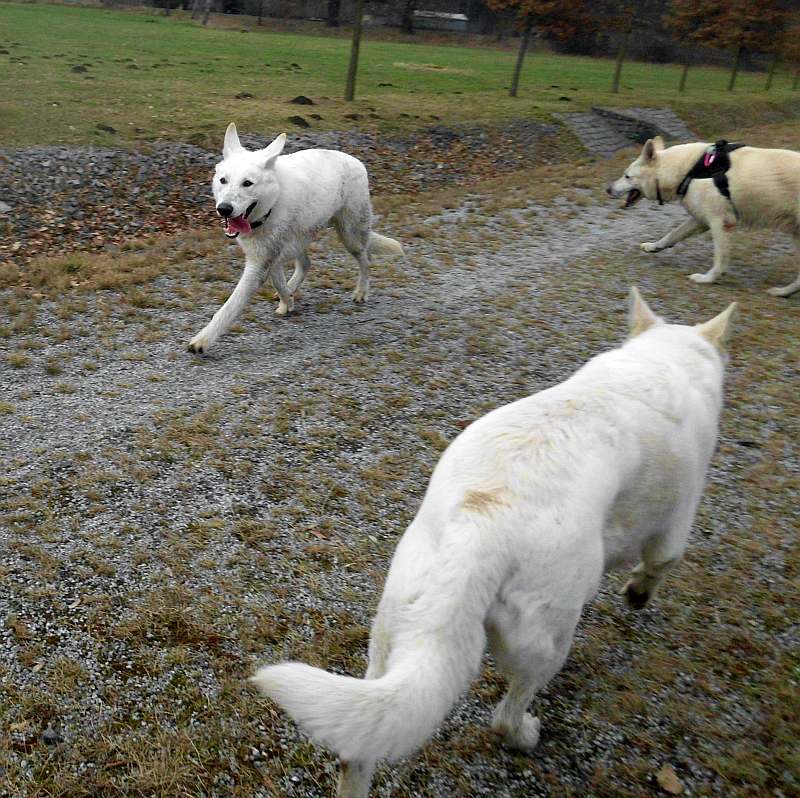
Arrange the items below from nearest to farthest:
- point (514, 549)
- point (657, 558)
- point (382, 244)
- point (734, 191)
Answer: point (514, 549)
point (657, 558)
point (382, 244)
point (734, 191)

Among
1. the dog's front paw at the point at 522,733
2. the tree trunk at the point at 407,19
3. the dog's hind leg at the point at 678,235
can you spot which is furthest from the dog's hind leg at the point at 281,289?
the tree trunk at the point at 407,19

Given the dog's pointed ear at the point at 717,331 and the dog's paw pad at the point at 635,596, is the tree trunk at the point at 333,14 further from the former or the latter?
the dog's paw pad at the point at 635,596

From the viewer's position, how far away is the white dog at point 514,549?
Result: 5.81ft

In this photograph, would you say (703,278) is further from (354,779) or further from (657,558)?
(354,779)

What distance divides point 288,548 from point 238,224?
3.02 m

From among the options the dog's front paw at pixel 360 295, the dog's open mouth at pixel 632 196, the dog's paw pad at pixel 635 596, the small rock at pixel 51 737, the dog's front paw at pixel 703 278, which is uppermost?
the dog's open mouth at pixel 632 196

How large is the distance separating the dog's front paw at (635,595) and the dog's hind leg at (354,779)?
60.4 inches

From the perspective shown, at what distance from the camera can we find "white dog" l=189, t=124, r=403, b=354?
18.6ft

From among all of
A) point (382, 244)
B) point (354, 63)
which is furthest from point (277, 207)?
point (354, 63)

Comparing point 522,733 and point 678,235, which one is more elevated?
point 678,235

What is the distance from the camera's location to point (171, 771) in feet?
8.43

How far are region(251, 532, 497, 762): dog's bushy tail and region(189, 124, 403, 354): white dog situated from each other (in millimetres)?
4377

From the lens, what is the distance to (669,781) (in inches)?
105

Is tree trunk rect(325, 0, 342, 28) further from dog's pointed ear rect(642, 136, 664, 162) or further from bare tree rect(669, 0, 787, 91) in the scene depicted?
dog's pointed ear rect(642, 136, 664, 162)
